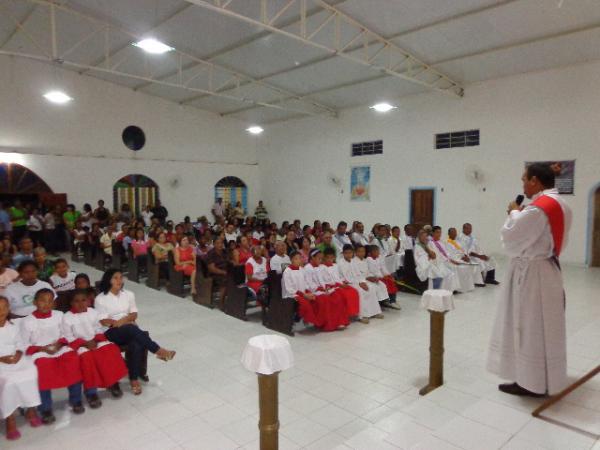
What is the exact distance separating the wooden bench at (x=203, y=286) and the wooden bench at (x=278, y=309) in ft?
4.10

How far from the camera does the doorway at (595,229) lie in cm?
952

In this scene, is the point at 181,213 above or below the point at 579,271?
above

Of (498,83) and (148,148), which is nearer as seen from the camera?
(498,83)

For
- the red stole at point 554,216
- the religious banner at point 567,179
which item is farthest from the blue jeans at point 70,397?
the religious banner at point 567,179

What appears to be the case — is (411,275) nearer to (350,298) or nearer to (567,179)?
(350,298)

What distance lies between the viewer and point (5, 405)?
3.06 m

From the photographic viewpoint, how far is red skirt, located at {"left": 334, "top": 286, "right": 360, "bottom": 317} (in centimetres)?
561

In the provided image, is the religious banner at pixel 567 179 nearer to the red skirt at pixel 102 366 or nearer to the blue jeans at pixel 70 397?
the red skirt at pixel 102 366

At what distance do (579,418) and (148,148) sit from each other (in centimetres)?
1393

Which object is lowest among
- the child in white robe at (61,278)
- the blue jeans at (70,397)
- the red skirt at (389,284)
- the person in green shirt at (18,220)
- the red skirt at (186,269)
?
the blue jeans at (70,397)

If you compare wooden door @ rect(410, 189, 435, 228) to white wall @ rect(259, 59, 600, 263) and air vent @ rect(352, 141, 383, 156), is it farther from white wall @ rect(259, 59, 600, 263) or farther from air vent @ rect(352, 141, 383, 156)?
air vent @ rect(352, 141, 383, 156)

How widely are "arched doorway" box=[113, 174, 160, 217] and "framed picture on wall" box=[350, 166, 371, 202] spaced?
648 cm

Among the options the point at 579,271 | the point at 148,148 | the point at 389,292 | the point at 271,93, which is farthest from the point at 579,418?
the point at 148,148

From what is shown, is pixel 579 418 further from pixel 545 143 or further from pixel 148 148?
pixel 148 148
